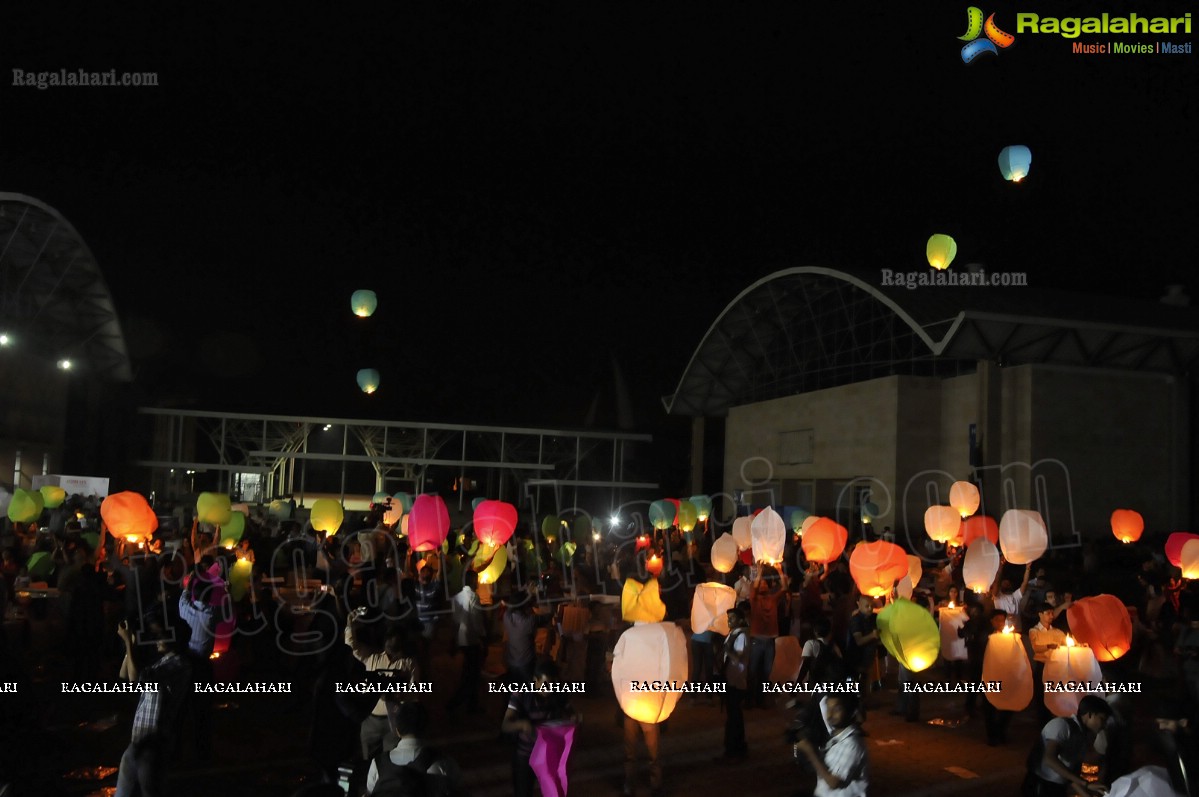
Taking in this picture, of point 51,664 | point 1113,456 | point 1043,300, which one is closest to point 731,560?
point 51,664

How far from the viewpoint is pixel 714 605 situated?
25.9ft

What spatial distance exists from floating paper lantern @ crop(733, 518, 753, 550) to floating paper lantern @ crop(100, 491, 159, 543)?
292 inches

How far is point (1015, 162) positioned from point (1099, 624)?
12499 millimetres

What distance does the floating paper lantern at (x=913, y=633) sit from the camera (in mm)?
6559

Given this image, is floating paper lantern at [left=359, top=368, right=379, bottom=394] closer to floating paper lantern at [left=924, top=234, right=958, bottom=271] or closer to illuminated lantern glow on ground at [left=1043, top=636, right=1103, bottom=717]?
floating paper lantern at [left=924, top=234, right=958, bottom=271]

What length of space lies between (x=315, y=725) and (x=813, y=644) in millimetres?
3904

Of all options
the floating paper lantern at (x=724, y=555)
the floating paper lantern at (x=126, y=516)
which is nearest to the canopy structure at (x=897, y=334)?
the floating paper lantern at (x=724, y=555)

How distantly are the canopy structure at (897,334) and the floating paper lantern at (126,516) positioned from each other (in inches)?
658

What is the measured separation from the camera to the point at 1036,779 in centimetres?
475

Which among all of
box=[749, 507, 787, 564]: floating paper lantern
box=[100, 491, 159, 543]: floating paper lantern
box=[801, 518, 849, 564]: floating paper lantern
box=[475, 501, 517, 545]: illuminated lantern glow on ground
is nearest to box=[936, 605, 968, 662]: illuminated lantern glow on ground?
box=[801, 518, 849, 564]: floating paper lantern

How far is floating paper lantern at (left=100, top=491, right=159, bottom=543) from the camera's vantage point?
32.7ft

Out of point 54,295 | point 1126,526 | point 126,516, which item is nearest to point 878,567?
point 126,516

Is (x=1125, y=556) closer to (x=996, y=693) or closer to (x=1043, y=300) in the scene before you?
(x=1043, y=300)

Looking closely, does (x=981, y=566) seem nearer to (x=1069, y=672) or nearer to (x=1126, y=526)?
(x=1069, y=672)
